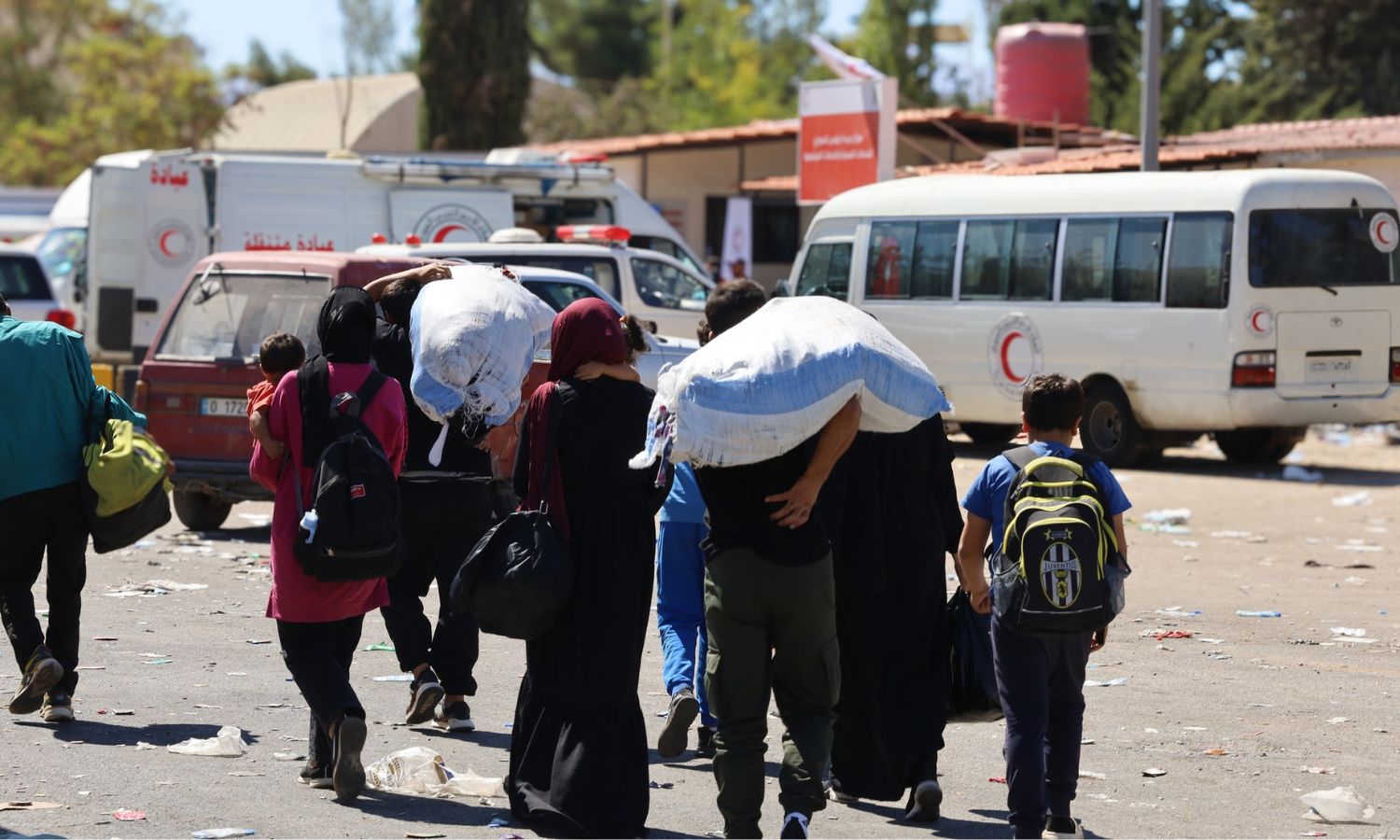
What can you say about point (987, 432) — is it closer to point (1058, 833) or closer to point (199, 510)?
point (199, 510)

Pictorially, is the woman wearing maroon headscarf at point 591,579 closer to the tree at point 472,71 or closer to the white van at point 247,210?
the white van at point 247,210

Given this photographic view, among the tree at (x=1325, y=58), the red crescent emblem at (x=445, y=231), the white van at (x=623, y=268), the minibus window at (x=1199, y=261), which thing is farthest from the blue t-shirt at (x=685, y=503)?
the tree at (x=1325, y=58)

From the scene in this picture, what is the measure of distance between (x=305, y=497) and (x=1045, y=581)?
2.46 metres

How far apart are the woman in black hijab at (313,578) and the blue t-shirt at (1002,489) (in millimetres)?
2033

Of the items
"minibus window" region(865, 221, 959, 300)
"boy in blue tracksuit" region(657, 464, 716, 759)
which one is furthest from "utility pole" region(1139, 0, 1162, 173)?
"boy in blue tracksuit" region(657, 464, 716, 759)

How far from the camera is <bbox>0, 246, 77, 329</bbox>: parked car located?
68.6 ft

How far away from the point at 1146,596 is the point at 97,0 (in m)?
52.0

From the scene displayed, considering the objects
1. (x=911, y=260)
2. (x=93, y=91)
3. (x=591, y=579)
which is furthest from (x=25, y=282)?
(x=93, y=91)

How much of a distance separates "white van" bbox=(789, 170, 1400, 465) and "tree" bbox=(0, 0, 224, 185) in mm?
33726

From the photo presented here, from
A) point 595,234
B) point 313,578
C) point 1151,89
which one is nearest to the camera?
point 313,578

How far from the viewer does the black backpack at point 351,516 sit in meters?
5.98

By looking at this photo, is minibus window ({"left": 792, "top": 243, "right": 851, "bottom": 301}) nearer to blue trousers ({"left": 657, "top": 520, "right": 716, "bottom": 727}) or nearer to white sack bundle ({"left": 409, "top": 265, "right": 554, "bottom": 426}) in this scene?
white sack bundle ({"left": 409, "top": 265, "right": 554, "bottom": 426})

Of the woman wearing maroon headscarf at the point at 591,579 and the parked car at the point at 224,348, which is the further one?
the parked car at the point at 224,348

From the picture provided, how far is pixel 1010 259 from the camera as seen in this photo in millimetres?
17875
